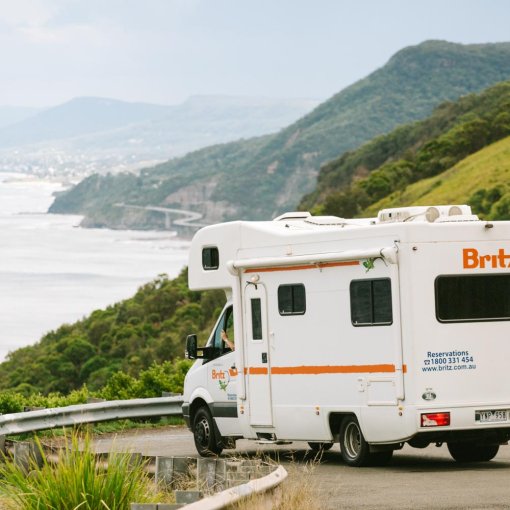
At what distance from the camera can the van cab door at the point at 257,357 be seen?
15227 millimetres

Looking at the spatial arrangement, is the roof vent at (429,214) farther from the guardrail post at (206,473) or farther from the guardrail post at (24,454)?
the guardrail post at (24,454)

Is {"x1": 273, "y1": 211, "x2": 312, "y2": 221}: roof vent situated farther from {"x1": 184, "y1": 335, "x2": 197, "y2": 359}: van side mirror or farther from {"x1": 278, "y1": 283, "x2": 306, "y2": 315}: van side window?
{"x1": 184, "y1": 335, "x2": 197, "y2": 359}: van side mirror

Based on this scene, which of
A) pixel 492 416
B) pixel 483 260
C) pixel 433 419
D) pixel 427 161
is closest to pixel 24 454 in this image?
pixel 433 419

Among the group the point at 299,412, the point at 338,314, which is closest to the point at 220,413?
the point at 299,412

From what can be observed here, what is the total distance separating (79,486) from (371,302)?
16.2ft

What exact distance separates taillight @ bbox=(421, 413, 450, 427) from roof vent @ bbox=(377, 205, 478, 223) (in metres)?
2.00

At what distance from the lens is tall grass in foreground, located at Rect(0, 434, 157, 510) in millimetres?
9562

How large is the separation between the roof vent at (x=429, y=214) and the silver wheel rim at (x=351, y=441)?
2.26 meters

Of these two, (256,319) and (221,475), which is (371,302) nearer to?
(256,319)

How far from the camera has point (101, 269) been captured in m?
189

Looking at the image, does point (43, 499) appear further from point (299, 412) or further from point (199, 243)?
point (199, 243)

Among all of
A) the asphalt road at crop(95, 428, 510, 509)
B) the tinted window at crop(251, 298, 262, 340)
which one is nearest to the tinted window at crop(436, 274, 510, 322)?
the asphalt road at crop(95, 428, 510, 509)

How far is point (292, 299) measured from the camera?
1489 centimetres

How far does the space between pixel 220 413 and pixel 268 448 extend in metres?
1.79
